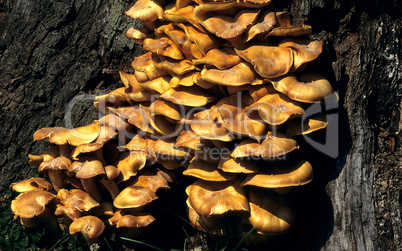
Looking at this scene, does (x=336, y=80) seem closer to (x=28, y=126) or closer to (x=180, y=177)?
(x=180, y=177)

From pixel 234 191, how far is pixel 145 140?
1.06m

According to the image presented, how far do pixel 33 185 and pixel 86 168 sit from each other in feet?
2.80

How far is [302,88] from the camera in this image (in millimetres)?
3033

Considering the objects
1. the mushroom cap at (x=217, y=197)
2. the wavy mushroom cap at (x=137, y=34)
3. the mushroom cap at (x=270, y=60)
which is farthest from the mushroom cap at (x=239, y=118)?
the wavy mushroom cap at (x=137, y=34)

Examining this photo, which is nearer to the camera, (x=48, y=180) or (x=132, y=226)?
(x=132, y=226)

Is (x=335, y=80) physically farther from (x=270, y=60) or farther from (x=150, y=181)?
(x=150, y=181)

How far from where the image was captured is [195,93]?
3.46 metres

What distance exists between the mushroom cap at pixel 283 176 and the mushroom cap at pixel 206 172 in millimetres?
192

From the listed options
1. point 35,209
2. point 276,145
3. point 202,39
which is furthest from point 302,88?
point 35,209

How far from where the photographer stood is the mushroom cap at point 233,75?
3.10 m

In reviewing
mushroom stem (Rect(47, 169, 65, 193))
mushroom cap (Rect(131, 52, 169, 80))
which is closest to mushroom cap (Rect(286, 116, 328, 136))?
mushroom cap (Rect(131, 52, 169, 80))

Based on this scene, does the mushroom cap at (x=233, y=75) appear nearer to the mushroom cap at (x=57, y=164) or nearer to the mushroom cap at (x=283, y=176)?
the mushroom cap at (x=283, y=176)

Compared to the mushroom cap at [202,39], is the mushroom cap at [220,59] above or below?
below

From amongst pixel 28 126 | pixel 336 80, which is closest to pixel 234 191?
pixel 336 80
